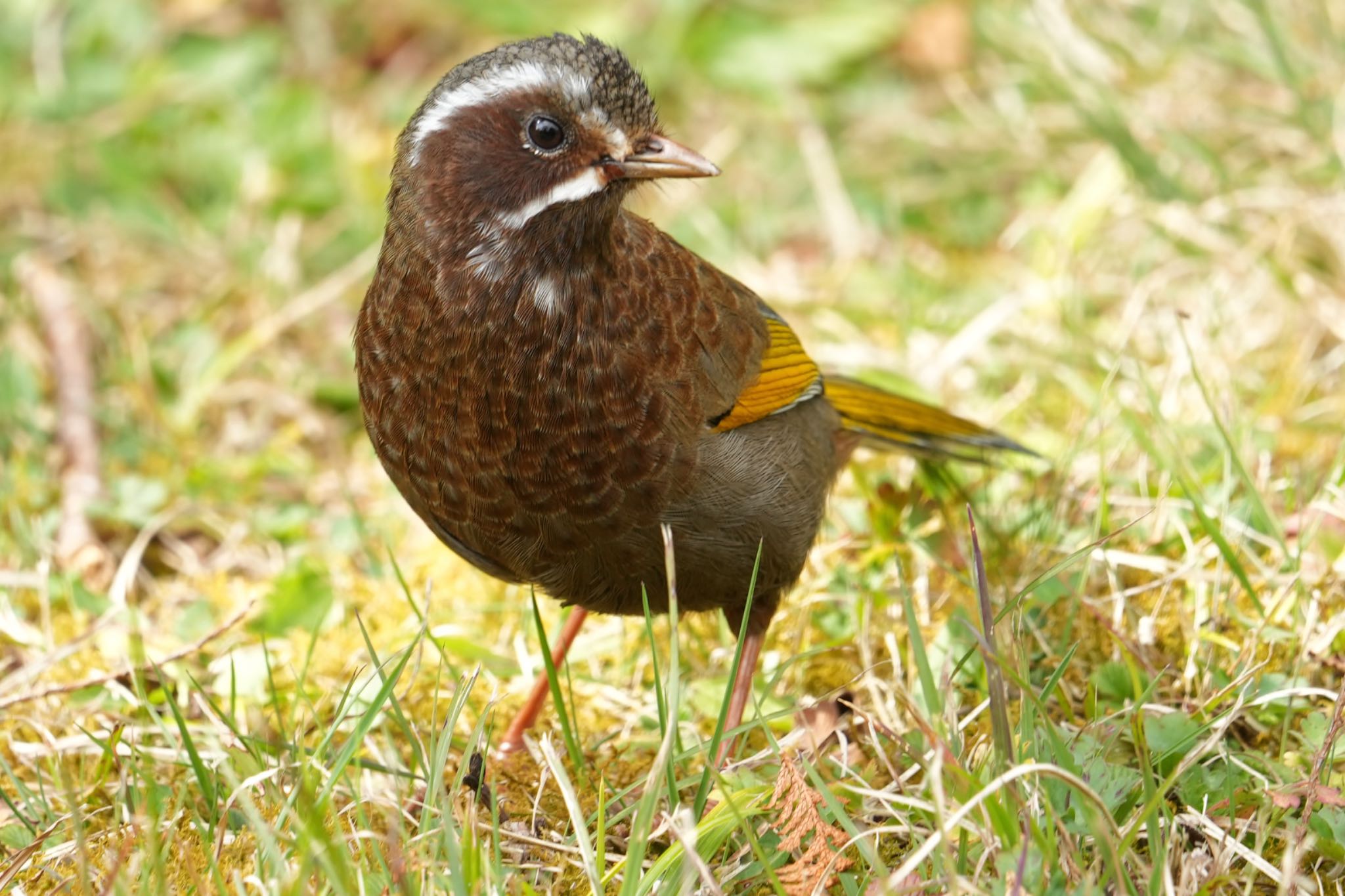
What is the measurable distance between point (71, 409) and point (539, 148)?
8.99ft

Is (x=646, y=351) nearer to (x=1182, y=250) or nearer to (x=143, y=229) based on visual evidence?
(x=1182, y=250)

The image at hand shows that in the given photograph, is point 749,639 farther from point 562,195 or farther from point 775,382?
point 562,195

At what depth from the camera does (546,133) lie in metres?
3.12

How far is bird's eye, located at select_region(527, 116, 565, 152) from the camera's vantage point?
122 inches

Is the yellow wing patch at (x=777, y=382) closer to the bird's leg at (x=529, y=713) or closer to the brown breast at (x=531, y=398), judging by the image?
the brown breast at (x=531, y=398)

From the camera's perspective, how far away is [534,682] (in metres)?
3.89

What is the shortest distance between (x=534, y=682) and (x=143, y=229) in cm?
322

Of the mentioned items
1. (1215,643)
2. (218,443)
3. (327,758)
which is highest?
(218,443)

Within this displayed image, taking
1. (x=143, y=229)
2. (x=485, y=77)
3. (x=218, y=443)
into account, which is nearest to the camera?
(x=485, y=77)

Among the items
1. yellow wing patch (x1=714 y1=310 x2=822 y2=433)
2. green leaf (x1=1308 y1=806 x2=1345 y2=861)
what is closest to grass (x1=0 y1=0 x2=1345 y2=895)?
green leaf (x1=1308 y1=806 x2=1345 y2=861)

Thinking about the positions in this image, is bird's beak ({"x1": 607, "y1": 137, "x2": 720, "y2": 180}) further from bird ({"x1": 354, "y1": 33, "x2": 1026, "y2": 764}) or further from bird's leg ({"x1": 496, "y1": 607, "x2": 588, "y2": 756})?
bird's leg ({"x1": 496, "y1": 607, "x2": 588, "y2": 756})

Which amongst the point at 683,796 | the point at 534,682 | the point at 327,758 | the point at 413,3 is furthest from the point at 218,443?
the point at 413,3

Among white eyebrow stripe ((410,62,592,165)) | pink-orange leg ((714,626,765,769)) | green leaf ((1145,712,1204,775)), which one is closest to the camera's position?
green leaf ((1145,712,1204,775))

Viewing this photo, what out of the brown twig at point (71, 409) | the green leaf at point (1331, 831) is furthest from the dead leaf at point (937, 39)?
the green leaf at point (1331, 831)
